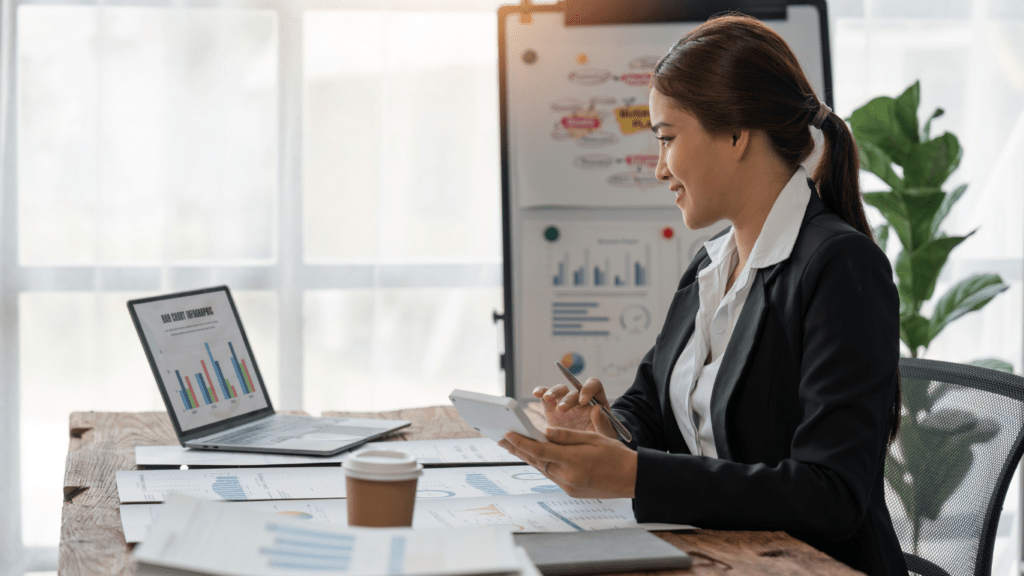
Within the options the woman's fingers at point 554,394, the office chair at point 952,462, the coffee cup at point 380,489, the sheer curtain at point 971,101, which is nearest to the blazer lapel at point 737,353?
the woman's fingers at point 554,394

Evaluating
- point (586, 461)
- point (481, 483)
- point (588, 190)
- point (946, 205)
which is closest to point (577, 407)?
point (481, 483)

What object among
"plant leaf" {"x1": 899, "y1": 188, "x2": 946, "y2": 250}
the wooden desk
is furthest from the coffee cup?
"plant leaf" {"x1": 899, "y1": 188, "x2": 946, "y2": 250}

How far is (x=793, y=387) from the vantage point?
1121mm

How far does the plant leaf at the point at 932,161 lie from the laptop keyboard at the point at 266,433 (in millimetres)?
1638

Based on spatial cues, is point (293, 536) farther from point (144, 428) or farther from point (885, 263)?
point (144, 428)

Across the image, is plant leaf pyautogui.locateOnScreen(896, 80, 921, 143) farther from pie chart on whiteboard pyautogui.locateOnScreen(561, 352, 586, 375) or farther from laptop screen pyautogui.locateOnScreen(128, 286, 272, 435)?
laptop screen pyautogui.locateOnScreen(128, 286, 272, 435)

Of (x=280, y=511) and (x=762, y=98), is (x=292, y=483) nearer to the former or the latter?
(x=280, y=511)

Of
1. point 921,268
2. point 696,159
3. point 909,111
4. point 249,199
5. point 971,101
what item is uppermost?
point 971,101

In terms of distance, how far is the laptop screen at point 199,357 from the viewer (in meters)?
1.37

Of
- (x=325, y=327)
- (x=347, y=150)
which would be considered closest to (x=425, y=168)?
(x=347, y=150)

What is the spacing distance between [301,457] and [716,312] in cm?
65

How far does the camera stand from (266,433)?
4.69 feet

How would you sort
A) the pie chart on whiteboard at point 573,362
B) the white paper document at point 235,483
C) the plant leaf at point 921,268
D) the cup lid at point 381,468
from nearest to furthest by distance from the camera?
the cup lid at point 381,468 < the white paper document at point 235,483 < the pie chart on whiteboard at point 573,362 < the plant leaf at point 921,268

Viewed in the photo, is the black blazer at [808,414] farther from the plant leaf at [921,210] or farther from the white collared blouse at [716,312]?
the plant leaf at [921,210]
